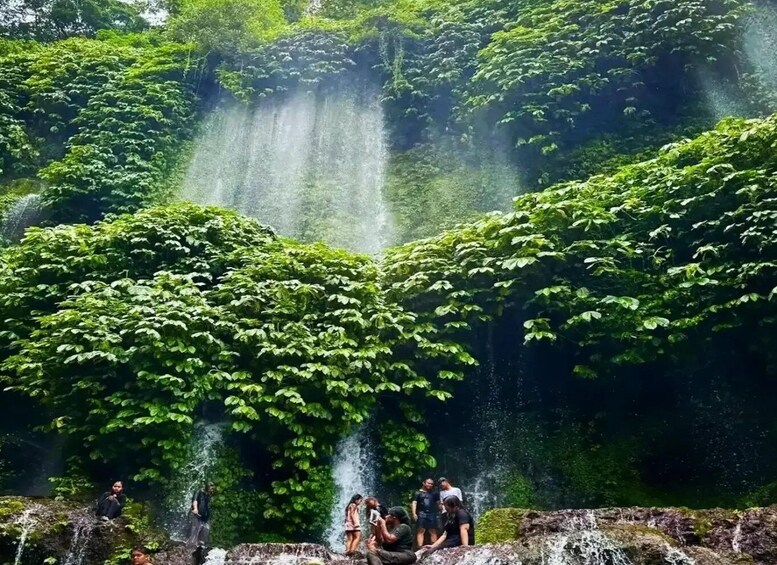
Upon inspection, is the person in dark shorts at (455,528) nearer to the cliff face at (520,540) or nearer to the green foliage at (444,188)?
the cliff face at (520,540)

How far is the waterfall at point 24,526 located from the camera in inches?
316

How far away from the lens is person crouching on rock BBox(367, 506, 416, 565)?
23.2 feet

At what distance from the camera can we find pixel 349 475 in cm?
1059

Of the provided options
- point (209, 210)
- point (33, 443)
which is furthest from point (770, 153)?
point (33, 443)

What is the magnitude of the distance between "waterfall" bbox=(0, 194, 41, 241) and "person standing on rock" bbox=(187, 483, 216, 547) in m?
10.4

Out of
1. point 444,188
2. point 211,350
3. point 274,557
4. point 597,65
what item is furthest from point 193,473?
point 597,65

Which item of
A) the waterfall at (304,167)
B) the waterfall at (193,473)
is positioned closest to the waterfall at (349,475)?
the waterfall at (193,473)

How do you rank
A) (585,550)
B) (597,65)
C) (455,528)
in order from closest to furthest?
1. (585,550)
2. (455,528)
3. (597,65)

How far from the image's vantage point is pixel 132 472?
10.0 meters

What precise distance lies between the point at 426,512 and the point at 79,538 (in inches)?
184

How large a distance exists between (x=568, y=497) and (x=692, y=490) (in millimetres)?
1890

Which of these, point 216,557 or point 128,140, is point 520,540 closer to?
point 216,557

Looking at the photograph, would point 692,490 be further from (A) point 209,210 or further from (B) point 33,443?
(B) point 33,443

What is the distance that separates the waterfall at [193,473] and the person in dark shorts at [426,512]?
11.9 feet
